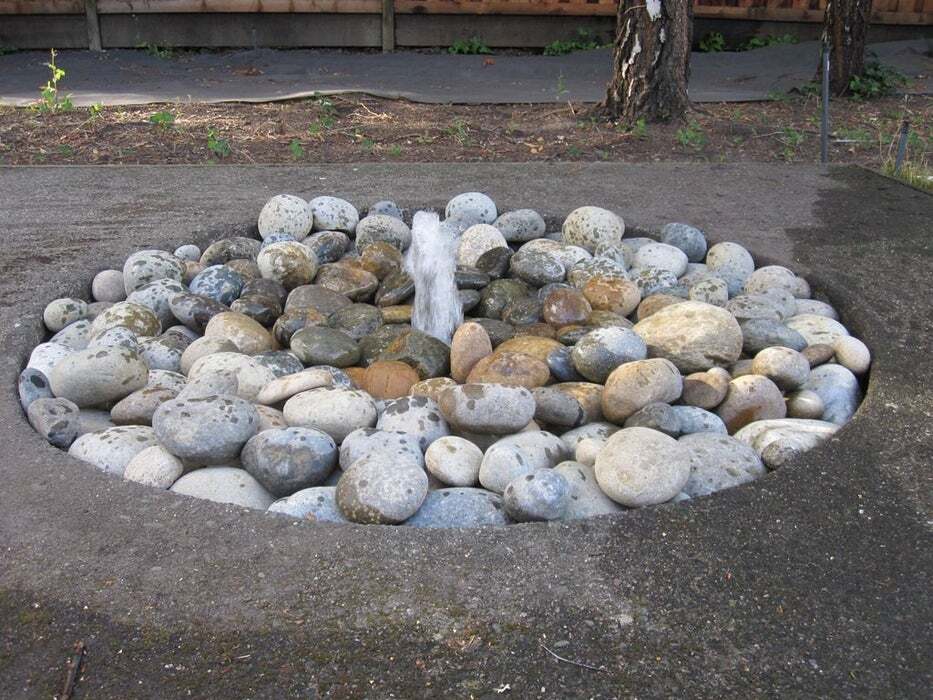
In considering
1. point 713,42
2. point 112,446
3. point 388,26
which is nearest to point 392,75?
point 388,26

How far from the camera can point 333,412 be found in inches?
89.2

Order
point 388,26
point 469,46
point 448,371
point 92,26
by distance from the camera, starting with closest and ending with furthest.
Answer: point 448,371 < point 92,26 < point 388,26 < point 469,46

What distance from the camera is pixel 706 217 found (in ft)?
12.6

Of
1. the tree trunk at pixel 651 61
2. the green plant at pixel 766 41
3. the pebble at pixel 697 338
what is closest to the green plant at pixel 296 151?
the tree trunk at pixel 651 61

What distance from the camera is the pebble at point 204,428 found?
2059 millimetres

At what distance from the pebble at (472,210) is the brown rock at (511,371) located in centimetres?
119

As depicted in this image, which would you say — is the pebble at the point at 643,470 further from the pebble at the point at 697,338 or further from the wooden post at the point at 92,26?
the wooden post at the point at 92,26

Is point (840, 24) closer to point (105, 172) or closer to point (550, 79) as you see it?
point (550, 79)

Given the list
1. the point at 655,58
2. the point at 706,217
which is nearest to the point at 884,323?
the point at 706,217

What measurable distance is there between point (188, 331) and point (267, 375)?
0.58 meters

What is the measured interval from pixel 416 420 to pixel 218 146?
11.1 feet

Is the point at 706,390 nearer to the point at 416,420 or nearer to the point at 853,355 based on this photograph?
the point at 853,355

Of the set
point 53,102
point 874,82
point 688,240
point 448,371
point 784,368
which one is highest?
point 874,82

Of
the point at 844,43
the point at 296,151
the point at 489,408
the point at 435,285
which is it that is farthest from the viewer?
the point at 844,43
